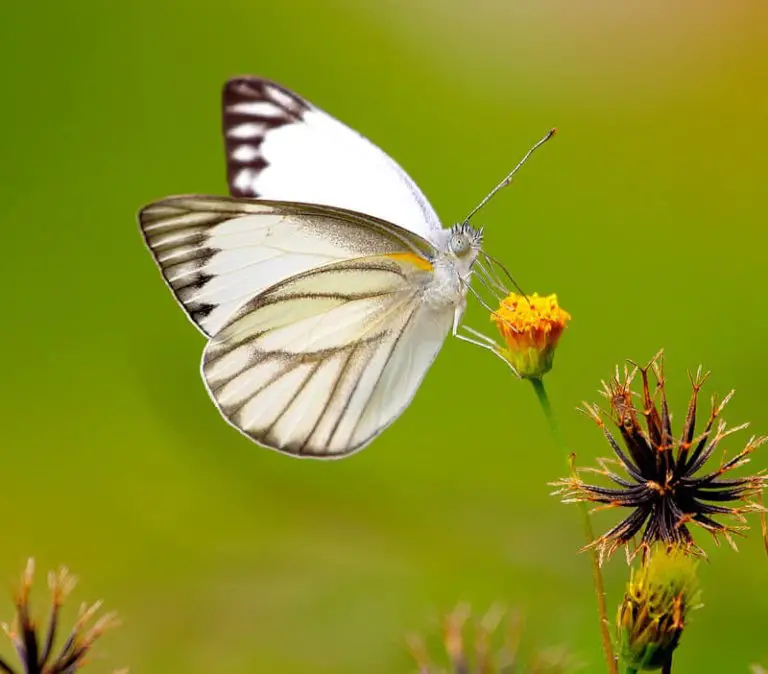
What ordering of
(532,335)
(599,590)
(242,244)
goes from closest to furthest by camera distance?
(599,590)
(532,335)
(242,244)

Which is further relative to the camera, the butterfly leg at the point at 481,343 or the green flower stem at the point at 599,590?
the butterfly leg at the point at 481,343

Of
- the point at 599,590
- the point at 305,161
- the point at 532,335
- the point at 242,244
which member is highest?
the point at 305,161

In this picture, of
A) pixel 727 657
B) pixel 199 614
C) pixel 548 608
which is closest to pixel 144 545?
pixel 199 614

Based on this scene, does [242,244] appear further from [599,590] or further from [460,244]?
[599,590]

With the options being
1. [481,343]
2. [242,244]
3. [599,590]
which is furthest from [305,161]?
[599,590]

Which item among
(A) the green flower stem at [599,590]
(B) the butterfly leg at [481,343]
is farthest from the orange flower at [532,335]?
(A) the green flower stem at [599,590]

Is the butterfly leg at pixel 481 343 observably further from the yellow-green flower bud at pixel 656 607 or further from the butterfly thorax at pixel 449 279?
the yellow-green flower bud at pixel 656 607

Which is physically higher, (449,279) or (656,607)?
(449,279)
